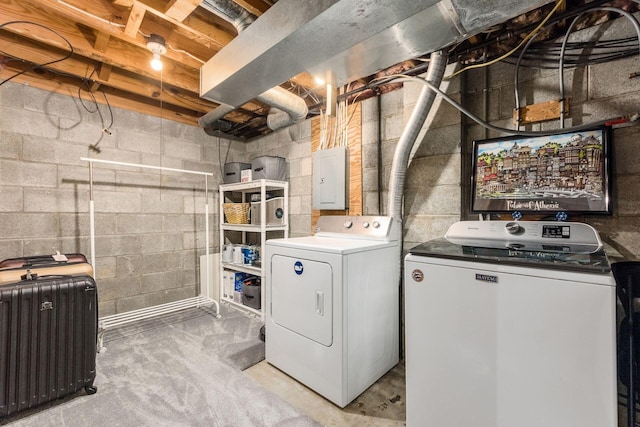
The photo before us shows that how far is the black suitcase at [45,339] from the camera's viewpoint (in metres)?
1.59

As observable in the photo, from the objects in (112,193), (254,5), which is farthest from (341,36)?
(112,193)

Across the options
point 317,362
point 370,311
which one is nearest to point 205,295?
point 317,362

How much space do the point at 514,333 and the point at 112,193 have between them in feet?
11.2

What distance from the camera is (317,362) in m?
1.87

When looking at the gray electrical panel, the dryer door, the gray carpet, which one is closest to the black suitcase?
the gray carpet

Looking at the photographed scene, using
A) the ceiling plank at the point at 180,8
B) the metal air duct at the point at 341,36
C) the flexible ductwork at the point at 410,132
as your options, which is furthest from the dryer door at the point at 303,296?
the ceiling plank at the point at 180,8

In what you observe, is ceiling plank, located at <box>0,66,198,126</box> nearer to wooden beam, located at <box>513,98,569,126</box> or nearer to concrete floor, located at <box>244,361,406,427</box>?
concrete floor, located at <box>244,361,406,427</box>

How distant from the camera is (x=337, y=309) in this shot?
1.74 m

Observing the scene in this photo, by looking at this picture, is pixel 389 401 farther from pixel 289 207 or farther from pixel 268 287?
pixel 289 207

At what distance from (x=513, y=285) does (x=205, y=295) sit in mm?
3287

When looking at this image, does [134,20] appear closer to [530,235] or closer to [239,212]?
[239,212]

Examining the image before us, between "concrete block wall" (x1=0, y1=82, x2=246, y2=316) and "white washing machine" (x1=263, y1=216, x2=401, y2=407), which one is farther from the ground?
"concrete block wall" (x1=0, y1=82, x2=246, y2=316)

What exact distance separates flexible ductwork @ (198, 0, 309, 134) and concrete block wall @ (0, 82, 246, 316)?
399 millimetres

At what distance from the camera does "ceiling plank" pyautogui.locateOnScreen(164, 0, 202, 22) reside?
154 cm
